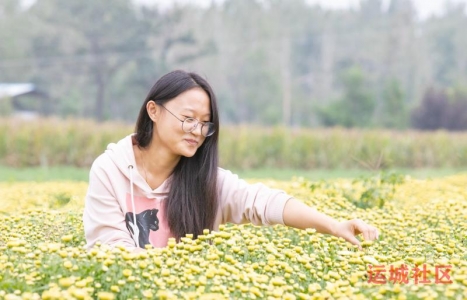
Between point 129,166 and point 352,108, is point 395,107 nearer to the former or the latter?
point 352,108

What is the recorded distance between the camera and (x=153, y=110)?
314 centimetres

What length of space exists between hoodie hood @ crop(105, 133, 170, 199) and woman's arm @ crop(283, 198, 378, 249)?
0.59 metres

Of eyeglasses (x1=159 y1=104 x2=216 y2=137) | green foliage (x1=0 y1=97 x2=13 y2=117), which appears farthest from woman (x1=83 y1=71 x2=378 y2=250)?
green foliage (x1=0 y1=97 x2=13 y2=117)

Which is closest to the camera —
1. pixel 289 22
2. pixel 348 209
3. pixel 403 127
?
pixel 348 209

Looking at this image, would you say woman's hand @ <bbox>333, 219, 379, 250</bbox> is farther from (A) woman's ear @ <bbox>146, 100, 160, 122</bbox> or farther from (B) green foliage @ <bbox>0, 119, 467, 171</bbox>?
(B) green foliage @ <bbox>0, 119, 467, 171</bbox>

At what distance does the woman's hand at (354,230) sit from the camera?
270cm

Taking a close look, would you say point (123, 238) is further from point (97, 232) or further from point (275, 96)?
point (275, 96)

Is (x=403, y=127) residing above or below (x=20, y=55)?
below

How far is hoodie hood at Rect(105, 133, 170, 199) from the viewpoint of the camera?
3092 mm

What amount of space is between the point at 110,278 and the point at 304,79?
44.7 meters

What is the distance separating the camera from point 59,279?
6.83 ft

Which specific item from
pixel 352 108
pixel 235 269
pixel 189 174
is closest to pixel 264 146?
pixel 189 174

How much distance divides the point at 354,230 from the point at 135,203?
38.4 inches

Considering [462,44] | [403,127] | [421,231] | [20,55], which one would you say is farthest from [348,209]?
[462,44]
